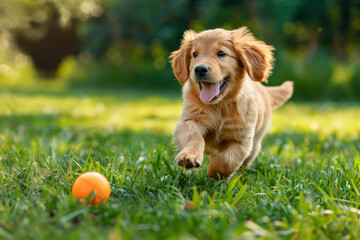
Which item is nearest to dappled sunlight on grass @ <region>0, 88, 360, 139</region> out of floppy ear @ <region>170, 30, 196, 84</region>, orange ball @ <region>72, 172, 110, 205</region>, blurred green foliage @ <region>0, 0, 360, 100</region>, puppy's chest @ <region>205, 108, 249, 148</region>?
blurred green foliage @ <region>0, 0, 360, 100</region>

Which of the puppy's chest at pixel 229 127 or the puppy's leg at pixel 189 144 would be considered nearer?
the puppy's leg at pixel 189 144

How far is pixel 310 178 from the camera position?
8.44 feet

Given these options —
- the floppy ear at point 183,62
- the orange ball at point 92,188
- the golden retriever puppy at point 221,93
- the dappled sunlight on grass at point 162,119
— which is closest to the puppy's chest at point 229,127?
the golden retriever puppy at point 221,93

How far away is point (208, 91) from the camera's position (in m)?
2.74

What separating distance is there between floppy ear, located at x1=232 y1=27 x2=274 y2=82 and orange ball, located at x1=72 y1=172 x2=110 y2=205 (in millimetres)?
1364

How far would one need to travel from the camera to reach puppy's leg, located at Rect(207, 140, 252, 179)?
2.63 meters

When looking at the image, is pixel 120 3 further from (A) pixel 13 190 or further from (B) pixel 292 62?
(A) pixel 13 190

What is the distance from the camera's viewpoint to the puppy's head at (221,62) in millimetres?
2723

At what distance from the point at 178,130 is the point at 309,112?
5.52 m

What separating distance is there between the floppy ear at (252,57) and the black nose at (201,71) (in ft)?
1.24

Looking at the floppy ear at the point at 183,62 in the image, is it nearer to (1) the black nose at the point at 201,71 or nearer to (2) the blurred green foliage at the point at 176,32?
(1) the black nose at the point at 201,71

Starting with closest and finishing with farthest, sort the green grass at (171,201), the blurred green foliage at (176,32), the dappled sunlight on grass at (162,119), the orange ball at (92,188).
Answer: the green grass at (171,201), the orange ball at (92,188), the dappled sunlight on grass at (162,119), the blurred green foliage at (176,32)

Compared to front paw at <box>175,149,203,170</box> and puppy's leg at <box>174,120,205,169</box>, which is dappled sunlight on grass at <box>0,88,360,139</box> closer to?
puppy's leg at <box>174,120,205,169</box>

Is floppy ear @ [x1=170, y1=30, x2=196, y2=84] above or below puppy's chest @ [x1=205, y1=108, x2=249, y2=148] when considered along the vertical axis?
above
